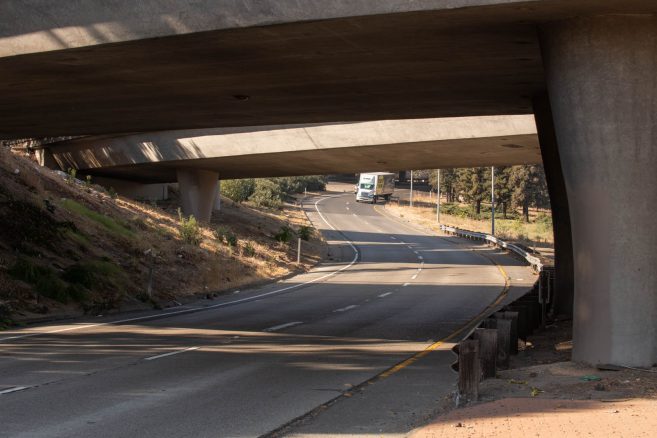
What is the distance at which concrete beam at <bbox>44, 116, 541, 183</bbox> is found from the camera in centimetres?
2894

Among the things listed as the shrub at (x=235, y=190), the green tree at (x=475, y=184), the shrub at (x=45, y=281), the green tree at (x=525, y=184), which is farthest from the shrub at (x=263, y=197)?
the shrub at (x=45, y=281)

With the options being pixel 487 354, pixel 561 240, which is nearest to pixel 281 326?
pixel 561 240

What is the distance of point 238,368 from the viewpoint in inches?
531

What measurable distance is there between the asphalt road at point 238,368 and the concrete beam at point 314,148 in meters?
5.52

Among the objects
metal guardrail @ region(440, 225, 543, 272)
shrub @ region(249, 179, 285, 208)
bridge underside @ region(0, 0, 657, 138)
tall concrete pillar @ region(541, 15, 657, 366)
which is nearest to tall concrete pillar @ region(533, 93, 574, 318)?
bridge underside @ region(0, 0, 657, 138)

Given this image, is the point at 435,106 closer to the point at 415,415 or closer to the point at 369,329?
the point at 369,329

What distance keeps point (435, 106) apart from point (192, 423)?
14.1 m

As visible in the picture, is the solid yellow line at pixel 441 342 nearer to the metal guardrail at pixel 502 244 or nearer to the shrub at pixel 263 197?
the metal guardrail at pixel 502 244

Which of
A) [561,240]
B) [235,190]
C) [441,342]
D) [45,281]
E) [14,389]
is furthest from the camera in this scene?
[235,190]

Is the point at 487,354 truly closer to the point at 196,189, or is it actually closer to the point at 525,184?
the point at 196,189

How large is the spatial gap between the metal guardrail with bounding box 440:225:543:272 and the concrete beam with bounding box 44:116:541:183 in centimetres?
634

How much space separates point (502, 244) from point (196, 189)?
74.9 feet

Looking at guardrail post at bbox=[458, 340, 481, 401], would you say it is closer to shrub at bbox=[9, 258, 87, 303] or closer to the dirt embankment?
the dirt embankment

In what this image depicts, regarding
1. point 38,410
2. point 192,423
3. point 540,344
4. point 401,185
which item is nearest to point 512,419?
point 192,423
